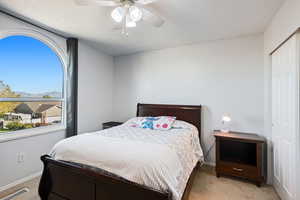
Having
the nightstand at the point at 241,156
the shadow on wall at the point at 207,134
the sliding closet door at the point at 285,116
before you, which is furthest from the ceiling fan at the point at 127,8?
the nightstand at the point at 241,156

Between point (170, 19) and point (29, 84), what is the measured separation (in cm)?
263

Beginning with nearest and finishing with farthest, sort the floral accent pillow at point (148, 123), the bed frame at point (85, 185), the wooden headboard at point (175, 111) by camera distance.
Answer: the bed frame at point (85, 185)
the floral accent pillow at point (148, 123)
the wooden headboard at point (175, 111)

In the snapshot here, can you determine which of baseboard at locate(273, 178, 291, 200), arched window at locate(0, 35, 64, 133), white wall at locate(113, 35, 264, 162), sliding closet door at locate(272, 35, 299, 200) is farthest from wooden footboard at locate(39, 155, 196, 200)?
white wall at locate(113, 35, 264, 162)

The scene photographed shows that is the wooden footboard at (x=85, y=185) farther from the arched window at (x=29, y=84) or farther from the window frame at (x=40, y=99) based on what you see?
the arched window at (x=29, y=84)

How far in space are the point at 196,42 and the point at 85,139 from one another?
2.80 meters

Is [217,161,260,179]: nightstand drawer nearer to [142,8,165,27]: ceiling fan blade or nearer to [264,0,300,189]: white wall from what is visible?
[264,0,300,189]: white wall

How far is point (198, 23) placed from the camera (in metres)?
2.39

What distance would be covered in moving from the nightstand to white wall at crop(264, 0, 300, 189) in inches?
9.1

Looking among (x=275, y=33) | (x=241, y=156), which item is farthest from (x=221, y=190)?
(x=275, y=33)

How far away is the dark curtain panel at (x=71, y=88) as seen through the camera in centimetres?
299

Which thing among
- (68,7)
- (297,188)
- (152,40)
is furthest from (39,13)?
(297,188)

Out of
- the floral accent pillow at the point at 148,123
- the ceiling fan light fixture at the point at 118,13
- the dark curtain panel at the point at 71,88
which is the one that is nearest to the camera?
the ceiling fan light fixture at the point at 118,13

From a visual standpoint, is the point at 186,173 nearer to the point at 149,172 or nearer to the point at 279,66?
the point at 149,172

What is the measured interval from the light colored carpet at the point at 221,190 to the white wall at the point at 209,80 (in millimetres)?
687
